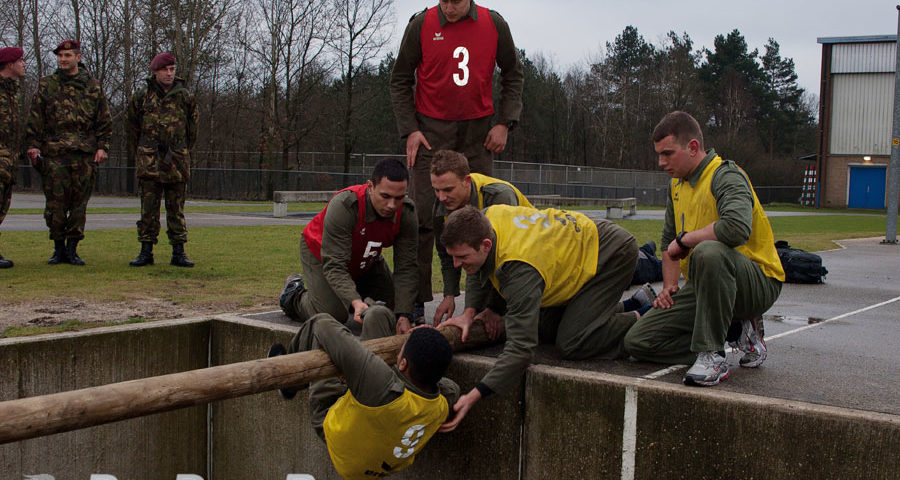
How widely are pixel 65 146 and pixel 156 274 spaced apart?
181 centimetres

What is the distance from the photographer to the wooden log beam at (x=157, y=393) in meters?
3.00

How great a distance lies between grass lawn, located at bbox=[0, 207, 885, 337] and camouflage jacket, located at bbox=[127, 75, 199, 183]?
3.33 ft

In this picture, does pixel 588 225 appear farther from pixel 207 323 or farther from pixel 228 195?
pixel 228 195

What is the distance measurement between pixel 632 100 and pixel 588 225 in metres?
57.0

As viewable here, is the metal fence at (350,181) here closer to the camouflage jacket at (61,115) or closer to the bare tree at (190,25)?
the bare tree at (190,25)

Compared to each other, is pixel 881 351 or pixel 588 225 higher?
pixel 588 225

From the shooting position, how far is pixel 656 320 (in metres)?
4.27

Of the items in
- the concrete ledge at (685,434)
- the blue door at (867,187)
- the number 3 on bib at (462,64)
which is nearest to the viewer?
the concrete ledge at (685,434)

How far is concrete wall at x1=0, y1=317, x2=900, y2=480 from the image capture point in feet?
11.1

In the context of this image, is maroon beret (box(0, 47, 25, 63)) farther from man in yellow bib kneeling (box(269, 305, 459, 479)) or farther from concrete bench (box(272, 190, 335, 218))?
concrete bench (box(272, 190, 335, 218))

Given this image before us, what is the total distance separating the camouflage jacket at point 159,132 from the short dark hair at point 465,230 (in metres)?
5.08

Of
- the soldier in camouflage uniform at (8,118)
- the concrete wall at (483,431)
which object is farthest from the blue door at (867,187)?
the concrete wall at (483,431)

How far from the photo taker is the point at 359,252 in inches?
208

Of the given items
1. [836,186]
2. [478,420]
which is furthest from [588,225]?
[836,186]
